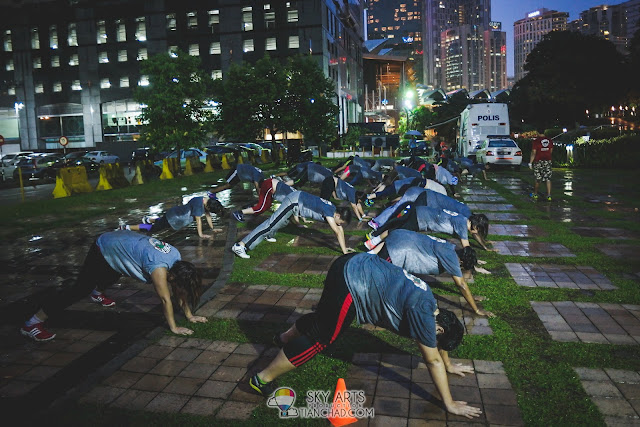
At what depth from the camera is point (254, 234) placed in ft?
27.8

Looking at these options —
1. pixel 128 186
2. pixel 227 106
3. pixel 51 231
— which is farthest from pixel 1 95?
pixel 51 231

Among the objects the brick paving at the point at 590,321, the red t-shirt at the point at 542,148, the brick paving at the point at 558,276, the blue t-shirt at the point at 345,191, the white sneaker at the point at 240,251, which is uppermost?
the red t-shirt at the point at 542,148

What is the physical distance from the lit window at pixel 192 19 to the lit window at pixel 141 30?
5.28m

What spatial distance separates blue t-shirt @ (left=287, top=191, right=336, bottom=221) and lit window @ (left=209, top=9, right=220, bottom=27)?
53.6 metres

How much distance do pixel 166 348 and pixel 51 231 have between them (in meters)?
8.29

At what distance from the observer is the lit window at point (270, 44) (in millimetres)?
55750

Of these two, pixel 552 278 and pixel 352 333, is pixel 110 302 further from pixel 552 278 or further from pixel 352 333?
pixel 552 278

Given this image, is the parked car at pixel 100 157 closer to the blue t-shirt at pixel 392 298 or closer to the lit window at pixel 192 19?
the lit window at pixel 192 19

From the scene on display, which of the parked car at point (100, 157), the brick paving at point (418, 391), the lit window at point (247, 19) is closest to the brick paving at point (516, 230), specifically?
the brick paving at point (418, 391)

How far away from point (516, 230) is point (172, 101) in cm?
2407

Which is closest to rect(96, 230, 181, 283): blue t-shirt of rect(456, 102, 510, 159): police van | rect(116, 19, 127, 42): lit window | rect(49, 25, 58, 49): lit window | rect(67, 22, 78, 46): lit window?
rect(456, 102, 510, 159): police van

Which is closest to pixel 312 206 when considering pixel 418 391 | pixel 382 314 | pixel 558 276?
pixel 558 276

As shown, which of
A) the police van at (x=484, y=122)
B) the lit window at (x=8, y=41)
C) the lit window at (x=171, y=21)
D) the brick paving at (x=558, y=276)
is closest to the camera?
the brick paving at (x=558, y=276)

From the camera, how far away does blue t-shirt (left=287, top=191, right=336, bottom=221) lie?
7910mm
